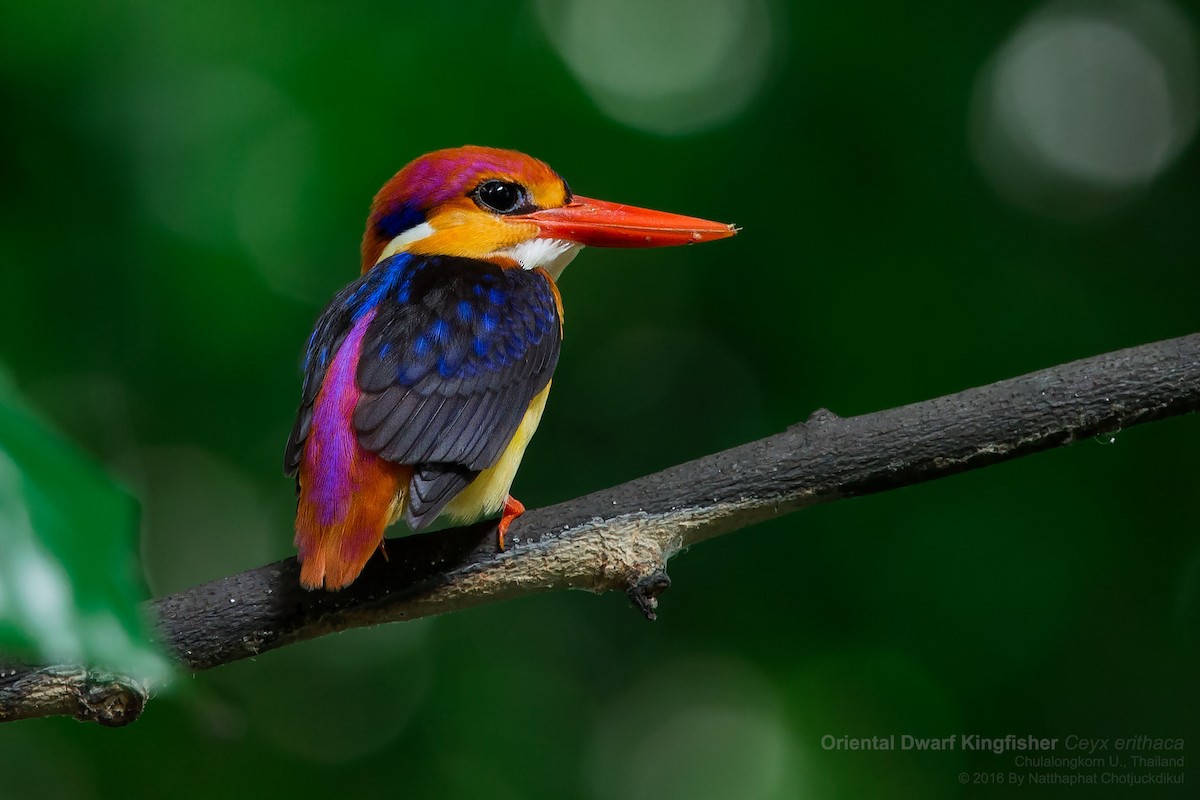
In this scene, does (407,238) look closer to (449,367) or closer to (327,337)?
(327,337)

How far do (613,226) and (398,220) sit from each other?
0.45 m

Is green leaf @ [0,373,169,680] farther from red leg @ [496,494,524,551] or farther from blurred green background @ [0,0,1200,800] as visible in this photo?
blurred green background @ [0,0,1200,800]

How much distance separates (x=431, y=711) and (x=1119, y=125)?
9.24ft

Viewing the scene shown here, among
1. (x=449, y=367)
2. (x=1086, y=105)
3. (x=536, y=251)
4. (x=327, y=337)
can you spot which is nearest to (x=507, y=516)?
(x=449, y=367)

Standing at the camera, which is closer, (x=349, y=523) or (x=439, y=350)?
(x=349, y=523)

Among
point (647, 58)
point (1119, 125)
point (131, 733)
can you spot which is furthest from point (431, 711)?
point (1119, 125)

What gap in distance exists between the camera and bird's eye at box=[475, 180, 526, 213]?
2297 mm

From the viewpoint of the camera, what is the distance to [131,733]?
9.72 feet

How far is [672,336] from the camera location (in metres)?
3.57

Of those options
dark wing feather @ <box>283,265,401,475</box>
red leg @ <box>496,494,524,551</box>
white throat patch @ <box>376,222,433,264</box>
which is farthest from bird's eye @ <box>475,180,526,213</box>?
red leg @ <box>496,494,524,551</box>

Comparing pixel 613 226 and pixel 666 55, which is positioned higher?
pixel 666 55

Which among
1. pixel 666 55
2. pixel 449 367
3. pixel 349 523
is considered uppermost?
pixel 666 55

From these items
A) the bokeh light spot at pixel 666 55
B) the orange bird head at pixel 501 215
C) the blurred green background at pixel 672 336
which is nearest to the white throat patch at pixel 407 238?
the orange bird head at pixel 501 215

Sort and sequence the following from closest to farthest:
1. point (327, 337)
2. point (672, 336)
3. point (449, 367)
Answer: point (449, 367) < point (327, 337) < point (672, 336)
